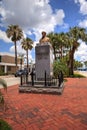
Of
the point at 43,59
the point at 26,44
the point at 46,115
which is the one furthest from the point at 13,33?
the point at 46,115

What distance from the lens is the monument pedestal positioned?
12.9m

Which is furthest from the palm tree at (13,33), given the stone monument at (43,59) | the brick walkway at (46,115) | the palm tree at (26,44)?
the brick walkway at (46,115)

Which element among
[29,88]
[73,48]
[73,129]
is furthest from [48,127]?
[73,48]

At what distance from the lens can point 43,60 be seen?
42.5 ft

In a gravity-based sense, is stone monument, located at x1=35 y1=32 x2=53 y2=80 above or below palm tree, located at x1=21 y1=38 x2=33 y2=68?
below

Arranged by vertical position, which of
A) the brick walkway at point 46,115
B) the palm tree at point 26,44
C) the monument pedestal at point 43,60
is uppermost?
the palm tree at point 26,44

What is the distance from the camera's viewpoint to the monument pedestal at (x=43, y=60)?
12867 mm

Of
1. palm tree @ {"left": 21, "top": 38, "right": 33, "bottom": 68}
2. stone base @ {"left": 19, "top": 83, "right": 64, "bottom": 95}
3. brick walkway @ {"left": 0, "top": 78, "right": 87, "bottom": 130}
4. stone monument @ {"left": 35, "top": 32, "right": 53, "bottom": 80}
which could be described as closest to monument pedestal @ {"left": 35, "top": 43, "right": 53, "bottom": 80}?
stone monument @ {"left": 35, "top": 32, "right": 53, "bottom": 80}

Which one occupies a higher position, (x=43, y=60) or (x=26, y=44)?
(x=26, y=44)

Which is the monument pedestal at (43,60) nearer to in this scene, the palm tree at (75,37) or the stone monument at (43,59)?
the stone monument at (43,59)

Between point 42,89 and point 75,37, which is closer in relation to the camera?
point 42,89

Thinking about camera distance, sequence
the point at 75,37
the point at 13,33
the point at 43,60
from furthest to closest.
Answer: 1. the point at 13,33
2. the point at 75,37
3. the point at 43,60

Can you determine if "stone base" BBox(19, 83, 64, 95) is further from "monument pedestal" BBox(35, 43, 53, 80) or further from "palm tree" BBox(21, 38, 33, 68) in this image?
"palm tree" BBox(21, 38, 33, 68)

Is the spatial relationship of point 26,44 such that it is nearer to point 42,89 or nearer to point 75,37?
point 75,37
